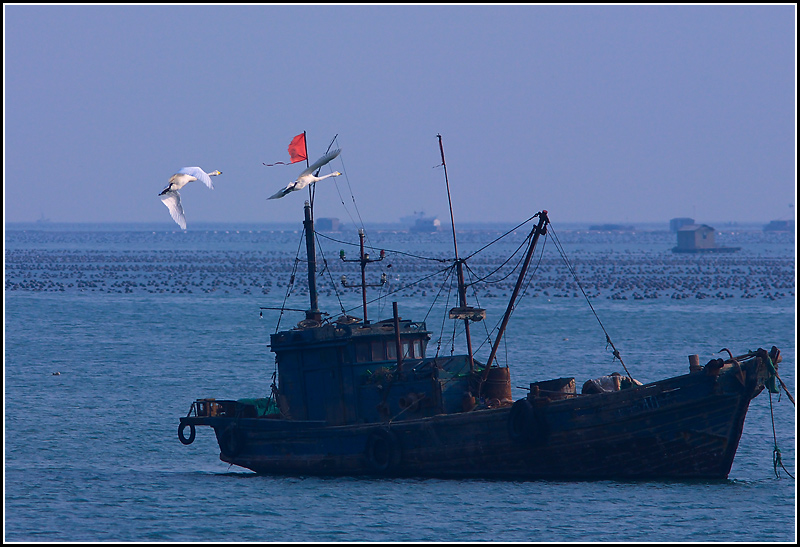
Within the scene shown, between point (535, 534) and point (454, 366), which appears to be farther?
point (454, 366)

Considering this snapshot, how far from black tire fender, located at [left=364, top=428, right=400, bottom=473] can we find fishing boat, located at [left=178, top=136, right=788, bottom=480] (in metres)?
0.03

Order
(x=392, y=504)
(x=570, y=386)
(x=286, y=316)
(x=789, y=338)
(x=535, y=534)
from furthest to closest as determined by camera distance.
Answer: (x=286, y=316), (x=789, y=338), (x=570, y=386), (x=392, y=504), (x=535, y=534)

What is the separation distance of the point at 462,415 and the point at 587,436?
11.2 feet

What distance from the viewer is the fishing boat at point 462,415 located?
1251 inches

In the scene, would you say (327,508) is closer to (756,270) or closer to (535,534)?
(535,534)

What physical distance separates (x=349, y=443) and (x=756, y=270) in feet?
429

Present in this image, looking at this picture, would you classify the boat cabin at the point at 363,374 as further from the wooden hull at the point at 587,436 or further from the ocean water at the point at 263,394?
the ocean water at the point at 263,394

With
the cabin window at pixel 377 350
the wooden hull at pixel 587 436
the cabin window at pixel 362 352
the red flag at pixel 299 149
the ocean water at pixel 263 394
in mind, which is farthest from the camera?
the red flag at pixel 299 149

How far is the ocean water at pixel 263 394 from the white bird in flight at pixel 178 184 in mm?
6719

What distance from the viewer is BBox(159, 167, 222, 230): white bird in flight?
3069 cm

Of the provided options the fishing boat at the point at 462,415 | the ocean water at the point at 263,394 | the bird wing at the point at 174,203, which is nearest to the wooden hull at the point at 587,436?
the fishing boat at the point at 462,415

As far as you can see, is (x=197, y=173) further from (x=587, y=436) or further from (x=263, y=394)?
(x=263, y=394)

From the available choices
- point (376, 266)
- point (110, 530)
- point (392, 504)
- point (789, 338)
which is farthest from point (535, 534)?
point (376, 266)

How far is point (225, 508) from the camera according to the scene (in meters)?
32.0
